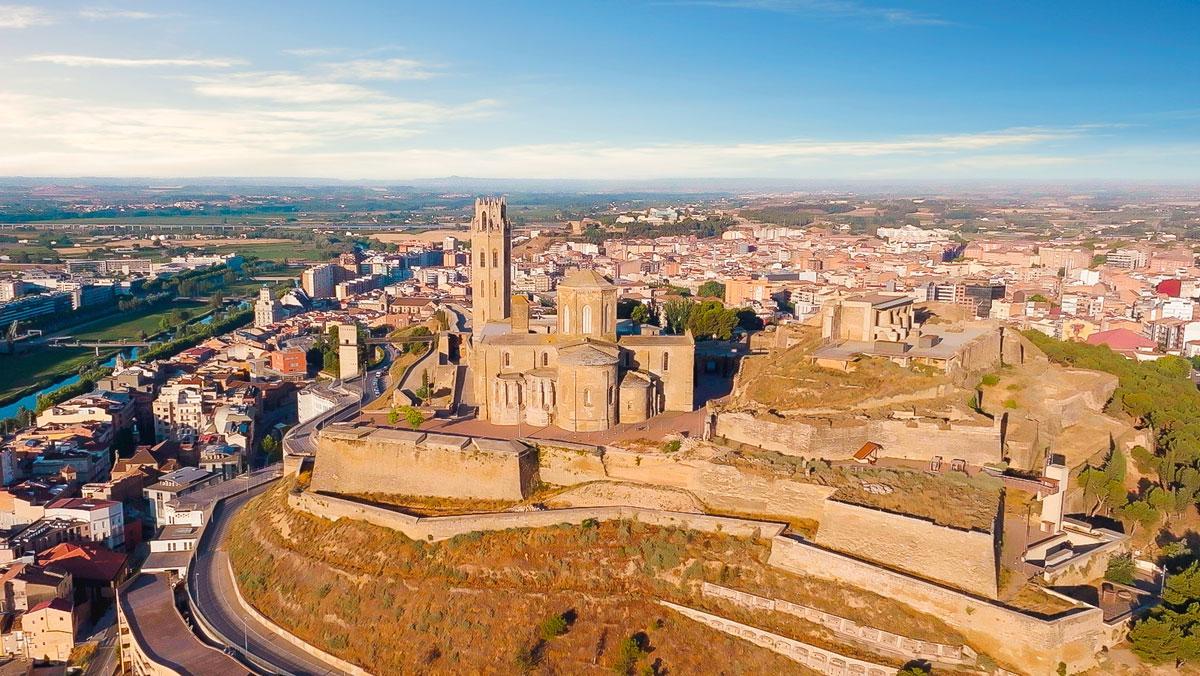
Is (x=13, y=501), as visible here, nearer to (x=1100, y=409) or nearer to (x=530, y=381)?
(x=530, y=381)

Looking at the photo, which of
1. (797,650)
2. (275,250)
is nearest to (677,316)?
(797,650)

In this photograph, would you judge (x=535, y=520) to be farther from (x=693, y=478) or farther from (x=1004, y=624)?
(x=1004, y=624)

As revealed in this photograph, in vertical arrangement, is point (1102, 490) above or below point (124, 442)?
above

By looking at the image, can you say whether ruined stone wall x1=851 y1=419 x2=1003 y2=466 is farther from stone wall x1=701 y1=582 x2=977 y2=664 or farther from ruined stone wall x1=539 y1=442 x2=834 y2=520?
stone wall x1=701 y1=582 x2=977 y2=664

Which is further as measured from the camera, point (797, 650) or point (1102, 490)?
point (1102, 490)

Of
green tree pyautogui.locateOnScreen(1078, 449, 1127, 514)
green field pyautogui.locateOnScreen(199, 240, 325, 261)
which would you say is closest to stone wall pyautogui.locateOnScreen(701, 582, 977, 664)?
green tree pyautogui.locateOnScreen(1078, 449, 1127, 514)

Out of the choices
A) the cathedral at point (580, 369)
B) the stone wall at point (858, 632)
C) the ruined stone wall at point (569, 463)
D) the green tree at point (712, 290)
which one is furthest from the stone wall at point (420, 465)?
the green tree at point (712, 290)

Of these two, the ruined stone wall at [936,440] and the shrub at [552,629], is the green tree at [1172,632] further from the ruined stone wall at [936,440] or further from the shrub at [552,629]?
the shrub at [552,629]
